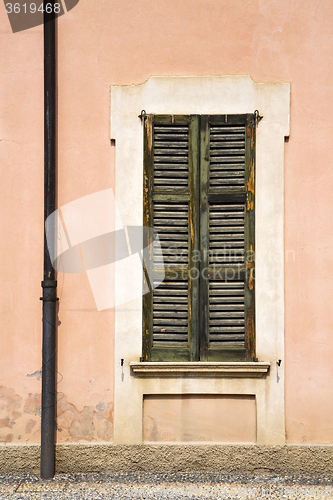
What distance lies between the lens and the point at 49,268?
414 cm

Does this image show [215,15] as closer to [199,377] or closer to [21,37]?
[21,37]

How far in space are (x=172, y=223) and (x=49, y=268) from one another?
4.10 ft

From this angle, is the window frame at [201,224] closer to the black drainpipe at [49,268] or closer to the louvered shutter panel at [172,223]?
the louvered shutter panel at [172,223]

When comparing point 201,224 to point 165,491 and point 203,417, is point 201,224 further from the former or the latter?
point 165,491

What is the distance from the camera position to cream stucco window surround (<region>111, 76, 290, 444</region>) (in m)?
4.16

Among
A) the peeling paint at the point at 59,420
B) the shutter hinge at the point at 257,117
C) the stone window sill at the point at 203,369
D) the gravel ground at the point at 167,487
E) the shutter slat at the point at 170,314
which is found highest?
the shutter hinge at the point at 257,117

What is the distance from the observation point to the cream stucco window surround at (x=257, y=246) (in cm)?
416

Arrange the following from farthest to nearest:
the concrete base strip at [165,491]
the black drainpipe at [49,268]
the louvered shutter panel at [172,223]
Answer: the louvered shutter panel at [172,223] → the black drainpipe at [49,268] → the concrete base strip at [165,491]

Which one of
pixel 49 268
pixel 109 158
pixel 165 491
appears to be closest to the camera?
pixel 165 491

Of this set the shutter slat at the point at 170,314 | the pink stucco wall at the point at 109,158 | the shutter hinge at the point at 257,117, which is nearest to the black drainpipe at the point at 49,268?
the pink stucco wall at the point at 109,158

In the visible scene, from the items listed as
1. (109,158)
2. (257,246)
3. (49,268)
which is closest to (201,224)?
(257,246)

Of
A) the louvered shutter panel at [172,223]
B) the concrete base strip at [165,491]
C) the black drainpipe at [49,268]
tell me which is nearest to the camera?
the concrete base strip at [165,491]

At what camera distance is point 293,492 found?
3840 millimetres

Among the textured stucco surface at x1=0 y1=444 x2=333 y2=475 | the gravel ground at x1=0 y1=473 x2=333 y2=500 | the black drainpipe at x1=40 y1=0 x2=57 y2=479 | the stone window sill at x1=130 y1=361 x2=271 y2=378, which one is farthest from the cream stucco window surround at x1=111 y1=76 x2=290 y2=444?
the black drainpipe at x1=40 y1=0 x2=57 y2=479
